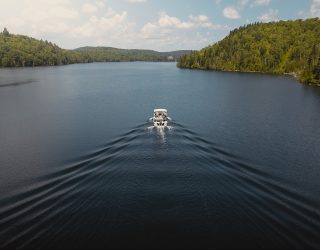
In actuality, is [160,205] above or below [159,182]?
below

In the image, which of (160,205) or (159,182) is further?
(159,182)

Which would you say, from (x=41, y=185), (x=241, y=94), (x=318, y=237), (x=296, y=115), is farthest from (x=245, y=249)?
(x=241, y=94)

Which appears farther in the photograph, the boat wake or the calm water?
the calm water

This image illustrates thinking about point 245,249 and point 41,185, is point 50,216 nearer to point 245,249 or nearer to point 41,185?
point 41,185

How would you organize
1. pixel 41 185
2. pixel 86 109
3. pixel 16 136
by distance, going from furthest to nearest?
pixel 86 109
pixel 16 136
pixel 41 185

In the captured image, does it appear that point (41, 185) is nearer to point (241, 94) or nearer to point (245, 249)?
point (245, 249)

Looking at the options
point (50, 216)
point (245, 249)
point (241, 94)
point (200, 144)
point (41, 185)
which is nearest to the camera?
point (245, 249)

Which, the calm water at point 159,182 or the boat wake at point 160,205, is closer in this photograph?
the boat wake at point 160,205

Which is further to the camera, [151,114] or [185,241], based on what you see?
[151,114]
